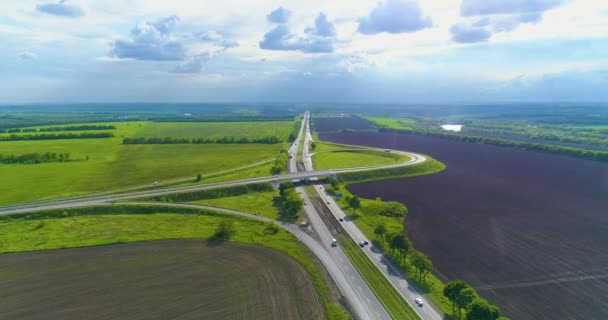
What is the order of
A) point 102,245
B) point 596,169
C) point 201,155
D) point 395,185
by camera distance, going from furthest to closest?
point 201,155 < point 596,169 < point 395,185 < point 102,245

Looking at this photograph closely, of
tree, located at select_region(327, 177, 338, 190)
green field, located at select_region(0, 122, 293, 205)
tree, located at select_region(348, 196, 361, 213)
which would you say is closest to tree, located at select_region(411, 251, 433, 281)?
tree, located at select_region(348, 196, 361, 213)

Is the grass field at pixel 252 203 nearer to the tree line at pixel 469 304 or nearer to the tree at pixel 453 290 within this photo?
the tree at pixel 453 290

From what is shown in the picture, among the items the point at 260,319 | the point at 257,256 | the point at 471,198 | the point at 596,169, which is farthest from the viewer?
the point at 596,169

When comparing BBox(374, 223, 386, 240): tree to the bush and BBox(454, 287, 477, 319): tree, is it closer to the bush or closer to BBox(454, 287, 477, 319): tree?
the bush

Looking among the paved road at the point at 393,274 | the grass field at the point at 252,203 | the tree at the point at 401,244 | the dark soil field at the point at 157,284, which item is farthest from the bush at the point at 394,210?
the dark soil field at the point at 157,284

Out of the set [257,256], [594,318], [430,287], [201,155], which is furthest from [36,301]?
[201,155]

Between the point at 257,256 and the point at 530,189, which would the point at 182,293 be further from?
the point at 530,189

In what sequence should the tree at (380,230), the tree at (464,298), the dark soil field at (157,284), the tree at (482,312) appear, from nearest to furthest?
the tree at (482,312)
the tree at (464,298)
the dark soil field at (157,284)
the tree at (380,230)
